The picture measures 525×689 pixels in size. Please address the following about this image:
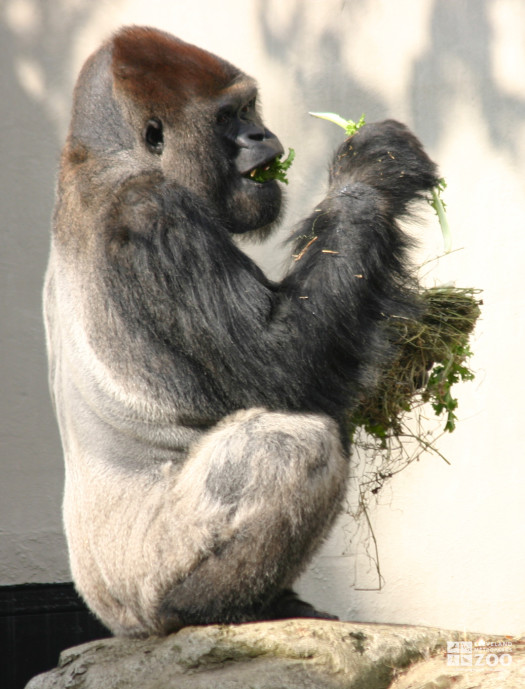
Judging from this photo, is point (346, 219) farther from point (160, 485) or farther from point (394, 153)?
point (160, 485)

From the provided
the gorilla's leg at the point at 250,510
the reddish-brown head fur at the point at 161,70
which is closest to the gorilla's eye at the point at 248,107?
the reddish-brown head fur at the point at 161,70

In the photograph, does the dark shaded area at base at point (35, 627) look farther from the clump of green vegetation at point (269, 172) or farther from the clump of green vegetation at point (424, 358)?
the clump of green vegetation at point (269, 172)

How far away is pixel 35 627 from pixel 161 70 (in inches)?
109

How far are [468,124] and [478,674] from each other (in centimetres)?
307

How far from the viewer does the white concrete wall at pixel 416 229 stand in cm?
469

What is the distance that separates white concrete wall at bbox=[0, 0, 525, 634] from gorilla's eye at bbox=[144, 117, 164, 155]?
1.57 metres

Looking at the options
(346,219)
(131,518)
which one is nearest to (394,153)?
(346,219)

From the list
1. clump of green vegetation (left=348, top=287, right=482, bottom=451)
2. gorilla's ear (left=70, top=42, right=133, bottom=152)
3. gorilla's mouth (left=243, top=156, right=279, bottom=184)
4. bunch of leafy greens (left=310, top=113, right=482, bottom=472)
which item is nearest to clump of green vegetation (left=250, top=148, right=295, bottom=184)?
gorilla's mouth (left=243, top=156, right=279, bottom=184)

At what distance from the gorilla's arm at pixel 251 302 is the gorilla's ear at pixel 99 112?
0.93 feet

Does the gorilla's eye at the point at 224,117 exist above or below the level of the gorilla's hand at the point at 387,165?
above

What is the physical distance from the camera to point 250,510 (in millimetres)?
Result: 2871

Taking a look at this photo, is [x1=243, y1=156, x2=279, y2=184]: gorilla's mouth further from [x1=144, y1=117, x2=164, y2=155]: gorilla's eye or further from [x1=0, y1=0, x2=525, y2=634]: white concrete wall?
[x1=0, y1=0, x2=525, y2=634]: white concrete wall

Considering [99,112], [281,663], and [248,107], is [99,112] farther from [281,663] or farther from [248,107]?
[281,663]

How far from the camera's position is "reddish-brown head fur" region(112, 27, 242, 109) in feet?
10.7
